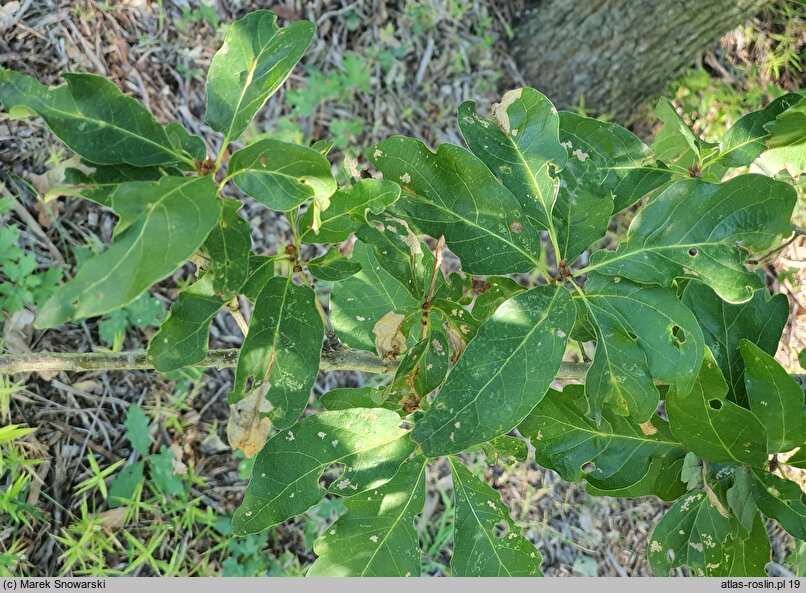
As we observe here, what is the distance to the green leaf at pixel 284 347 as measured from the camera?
0.99 metres

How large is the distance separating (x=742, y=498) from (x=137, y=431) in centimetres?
191

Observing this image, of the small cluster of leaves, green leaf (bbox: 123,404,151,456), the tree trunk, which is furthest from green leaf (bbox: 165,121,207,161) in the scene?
the tree trunk

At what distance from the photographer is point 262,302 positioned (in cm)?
99

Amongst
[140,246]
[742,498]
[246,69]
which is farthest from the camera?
[742,498]

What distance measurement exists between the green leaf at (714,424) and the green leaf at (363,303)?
523mm

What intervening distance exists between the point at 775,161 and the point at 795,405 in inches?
18.4

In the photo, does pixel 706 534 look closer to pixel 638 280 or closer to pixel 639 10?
pixel 638 280

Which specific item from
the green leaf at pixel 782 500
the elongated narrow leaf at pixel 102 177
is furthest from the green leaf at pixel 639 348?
the elongated narrow leaf at pixel 102 177

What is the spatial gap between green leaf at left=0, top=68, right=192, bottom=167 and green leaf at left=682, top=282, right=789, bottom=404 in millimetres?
949

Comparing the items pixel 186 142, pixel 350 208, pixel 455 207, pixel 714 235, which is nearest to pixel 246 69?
pixel 186 142

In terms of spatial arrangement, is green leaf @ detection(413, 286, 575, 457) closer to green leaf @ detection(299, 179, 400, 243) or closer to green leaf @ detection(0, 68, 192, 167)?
green leaf @ detection(299, 179, 400, 243)

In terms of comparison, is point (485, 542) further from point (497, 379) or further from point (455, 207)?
point (455, 207)

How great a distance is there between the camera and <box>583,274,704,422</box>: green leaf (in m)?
0.98

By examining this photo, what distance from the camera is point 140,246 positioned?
0.71 metres
